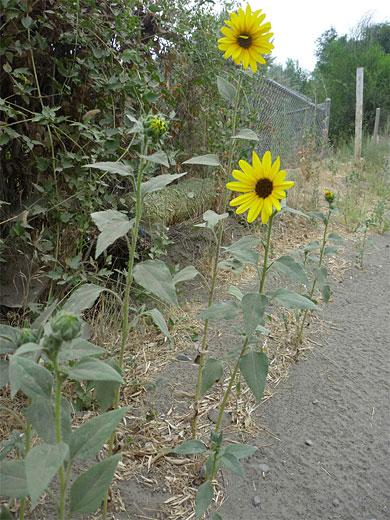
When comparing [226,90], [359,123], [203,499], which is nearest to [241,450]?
[203,499]

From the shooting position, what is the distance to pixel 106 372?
0.76 m

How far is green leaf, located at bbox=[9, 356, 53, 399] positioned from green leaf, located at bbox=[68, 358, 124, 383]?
44mm

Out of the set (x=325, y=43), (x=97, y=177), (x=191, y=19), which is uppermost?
(x=325, y=43)

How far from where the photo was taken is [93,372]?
29.7 inches

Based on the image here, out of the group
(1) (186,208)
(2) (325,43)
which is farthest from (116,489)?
(2) (325,43)

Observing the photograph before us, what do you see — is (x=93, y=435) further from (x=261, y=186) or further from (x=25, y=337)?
(x=261, y=186)

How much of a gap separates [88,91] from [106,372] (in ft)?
6.41

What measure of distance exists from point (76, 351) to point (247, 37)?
3.91 feet

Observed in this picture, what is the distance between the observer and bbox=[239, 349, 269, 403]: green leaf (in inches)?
48.2

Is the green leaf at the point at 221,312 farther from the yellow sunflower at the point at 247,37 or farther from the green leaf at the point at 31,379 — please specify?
the yellow sunflower at the point at 247,37

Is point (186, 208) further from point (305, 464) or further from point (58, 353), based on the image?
point (58, 353)

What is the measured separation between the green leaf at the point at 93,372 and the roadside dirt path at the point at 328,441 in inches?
37.1

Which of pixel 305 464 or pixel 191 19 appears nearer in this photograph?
pixel 305 464

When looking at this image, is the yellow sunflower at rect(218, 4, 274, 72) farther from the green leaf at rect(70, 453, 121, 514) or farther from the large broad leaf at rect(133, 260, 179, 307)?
the green leaf at rect(70, 453, 121, 514)
